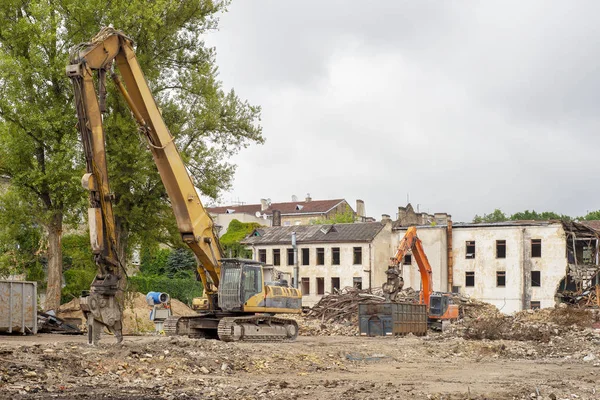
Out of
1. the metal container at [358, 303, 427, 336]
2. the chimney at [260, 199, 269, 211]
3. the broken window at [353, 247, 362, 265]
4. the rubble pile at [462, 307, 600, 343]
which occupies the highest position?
the chimney at [260, 199, 269, 211]

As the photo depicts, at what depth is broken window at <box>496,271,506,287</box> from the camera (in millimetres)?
59344

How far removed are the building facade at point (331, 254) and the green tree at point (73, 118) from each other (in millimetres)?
26448

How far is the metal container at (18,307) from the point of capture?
97.5 feet

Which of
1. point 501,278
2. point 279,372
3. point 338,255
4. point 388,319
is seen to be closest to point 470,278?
point 501,278

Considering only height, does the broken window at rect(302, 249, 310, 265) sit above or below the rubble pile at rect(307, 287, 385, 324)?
above

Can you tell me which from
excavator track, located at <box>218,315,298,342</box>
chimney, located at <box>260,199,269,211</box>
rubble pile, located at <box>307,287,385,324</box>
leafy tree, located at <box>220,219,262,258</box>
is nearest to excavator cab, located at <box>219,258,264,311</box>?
excavator track, located at <box>218,315,298,342</box>

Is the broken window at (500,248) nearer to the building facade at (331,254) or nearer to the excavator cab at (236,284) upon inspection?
the building facade at (331,254)

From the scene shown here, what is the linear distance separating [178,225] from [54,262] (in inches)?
454

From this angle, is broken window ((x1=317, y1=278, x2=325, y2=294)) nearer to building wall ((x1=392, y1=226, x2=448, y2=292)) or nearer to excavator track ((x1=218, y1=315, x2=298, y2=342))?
Result: building wall ((x1=392, y1=226, x2=448, y2=292))

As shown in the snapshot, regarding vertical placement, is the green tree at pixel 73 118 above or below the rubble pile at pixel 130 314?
above

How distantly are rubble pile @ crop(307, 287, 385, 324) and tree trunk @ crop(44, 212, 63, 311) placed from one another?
1547 centimetres

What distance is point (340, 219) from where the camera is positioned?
308ft

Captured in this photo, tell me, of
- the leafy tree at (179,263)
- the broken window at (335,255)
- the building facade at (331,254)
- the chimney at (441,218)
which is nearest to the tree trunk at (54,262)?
the building facade at (331,254)

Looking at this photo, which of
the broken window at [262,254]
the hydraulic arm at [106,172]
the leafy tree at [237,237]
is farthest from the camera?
the leafy tree at [237,237]
